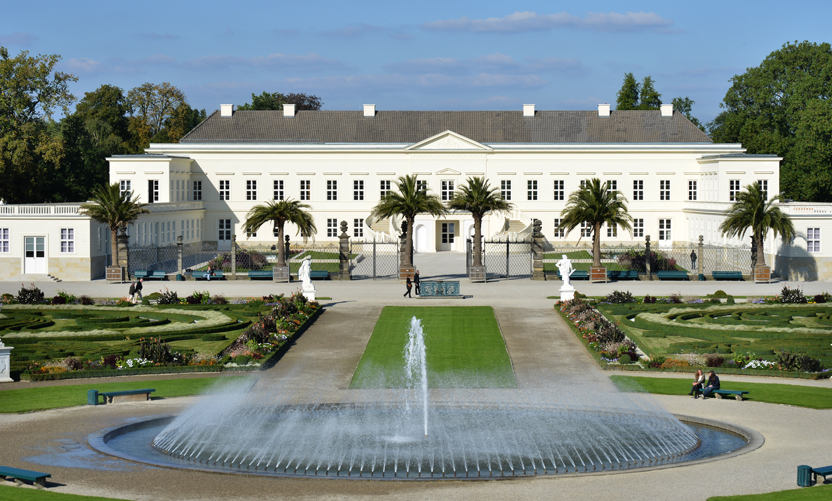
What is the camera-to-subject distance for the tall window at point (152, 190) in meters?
69.9

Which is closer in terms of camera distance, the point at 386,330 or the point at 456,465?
the point at 456,465

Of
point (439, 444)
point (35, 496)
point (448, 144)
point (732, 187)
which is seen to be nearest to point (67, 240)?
point (448, 144)

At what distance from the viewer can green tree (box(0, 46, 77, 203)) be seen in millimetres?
66875

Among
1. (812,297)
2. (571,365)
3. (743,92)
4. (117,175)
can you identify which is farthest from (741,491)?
(743,92)

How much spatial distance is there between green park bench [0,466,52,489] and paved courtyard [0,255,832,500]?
250mm

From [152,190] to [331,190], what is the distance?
14.1 metres

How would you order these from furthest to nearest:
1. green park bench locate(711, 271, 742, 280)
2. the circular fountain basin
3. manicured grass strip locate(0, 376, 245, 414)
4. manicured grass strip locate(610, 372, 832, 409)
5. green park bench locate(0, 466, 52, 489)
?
green park bench locate(711, 271, 742, 280), manicured grass strip locate(610, 372, 832, 409), manicured grass strip locate(0, 376, 245, 414), the circular fountain basin, green park bench locate(0, 466, 52, 489)

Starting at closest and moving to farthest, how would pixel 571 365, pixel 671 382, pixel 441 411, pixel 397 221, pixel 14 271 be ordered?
pixel 441 411, pixel 671 382, pixel 571 365, pixel 14 271, pixel 397 221

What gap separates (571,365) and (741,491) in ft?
41.1

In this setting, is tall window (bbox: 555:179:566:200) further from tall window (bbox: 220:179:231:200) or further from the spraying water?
the spraying water

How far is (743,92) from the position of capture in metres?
91.7

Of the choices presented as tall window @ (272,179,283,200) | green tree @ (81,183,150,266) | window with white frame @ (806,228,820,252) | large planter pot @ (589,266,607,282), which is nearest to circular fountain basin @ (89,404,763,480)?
large planter pot @ (589,266,607,282)

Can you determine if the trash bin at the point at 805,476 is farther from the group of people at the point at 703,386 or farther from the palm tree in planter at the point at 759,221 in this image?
the palm tree in planter at the point at 759,221

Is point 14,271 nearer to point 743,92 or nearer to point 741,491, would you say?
point 741,491
